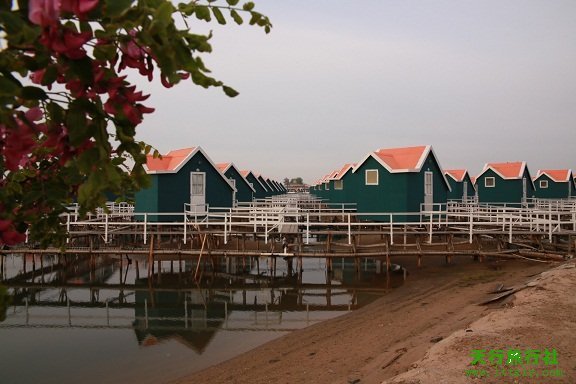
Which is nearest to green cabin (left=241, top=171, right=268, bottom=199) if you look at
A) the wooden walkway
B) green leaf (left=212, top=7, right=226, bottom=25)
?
the wooden walkway

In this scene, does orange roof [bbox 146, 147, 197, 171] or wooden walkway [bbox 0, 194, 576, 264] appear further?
orange roof [bbox 146, 147, 197, 171]

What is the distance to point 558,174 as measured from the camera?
143 feet

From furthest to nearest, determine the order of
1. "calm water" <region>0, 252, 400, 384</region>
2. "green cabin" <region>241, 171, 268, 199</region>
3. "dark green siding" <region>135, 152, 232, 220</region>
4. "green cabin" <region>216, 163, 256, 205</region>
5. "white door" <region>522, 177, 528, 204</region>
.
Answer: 1. "green cabin" <region>241, 171, 268, 199</region>
2. "white door" <region>522, 177, 528, 204</region>
3. "green cabin" <region>216, 163, 256, 205</region>
4. "dark green siding" <region>135, 152, 232, 220</region>
5. "calm water" <region>0, 252, 400, 384</region>

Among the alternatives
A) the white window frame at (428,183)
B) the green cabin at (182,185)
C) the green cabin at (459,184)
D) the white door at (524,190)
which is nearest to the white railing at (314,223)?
the green cabin at (182,185)

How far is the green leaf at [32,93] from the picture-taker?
144 cm

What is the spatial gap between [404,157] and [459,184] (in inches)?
725

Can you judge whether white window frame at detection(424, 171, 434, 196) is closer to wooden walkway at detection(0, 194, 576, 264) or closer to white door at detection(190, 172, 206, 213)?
wooden walkway at detection(0, 194, 576, 264)

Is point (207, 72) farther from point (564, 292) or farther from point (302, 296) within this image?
point (302, 296)

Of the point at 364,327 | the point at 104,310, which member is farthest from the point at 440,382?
the point at 104,310

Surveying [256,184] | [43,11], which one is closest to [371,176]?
[43,11]

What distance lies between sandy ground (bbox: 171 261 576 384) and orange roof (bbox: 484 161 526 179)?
923 inches

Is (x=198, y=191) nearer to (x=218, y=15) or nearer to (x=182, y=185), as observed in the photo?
(x=182, y=185)
